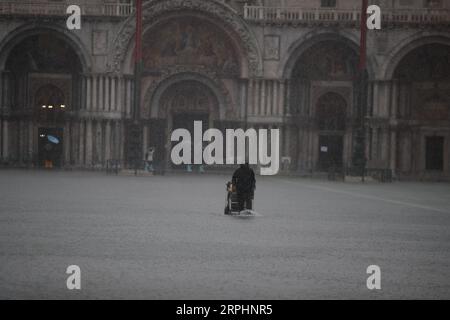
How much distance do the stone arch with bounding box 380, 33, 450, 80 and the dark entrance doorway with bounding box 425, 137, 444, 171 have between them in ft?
16.8

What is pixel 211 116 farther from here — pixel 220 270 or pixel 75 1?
pixel 220 270

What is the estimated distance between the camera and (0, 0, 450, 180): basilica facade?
2255 inches

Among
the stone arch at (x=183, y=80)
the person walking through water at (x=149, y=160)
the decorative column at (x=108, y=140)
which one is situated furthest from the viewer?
the stone arch at (x=183, y=80)

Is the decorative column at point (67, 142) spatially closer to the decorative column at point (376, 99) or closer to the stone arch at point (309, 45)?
the stone arch at point (309, 45)

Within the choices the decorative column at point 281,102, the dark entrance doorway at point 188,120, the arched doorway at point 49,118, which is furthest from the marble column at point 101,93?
the decorative column at point 281,102

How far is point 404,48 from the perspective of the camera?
56.9 meters

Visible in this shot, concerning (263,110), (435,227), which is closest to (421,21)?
(263,110)

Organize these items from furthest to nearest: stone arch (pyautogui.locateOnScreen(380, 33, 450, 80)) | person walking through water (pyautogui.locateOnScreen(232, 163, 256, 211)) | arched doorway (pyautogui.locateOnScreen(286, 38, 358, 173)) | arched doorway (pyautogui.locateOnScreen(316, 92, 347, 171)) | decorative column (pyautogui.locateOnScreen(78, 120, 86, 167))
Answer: arched doorway (pyautogui.locateOnScreen(316, 92, 347, 171)) < arched doorway (pyautogui.locateOnScreen(286, 38, 358, 173)) < decorative column (pyautogui.locateOnScreen(78, 120, 86, 167)) < stone arch (pyautogui.locateOnScreen(380, 33, 450, 80)) < person walking through water (pyautogui.locateOnScreen(232, 163, 256, 211))

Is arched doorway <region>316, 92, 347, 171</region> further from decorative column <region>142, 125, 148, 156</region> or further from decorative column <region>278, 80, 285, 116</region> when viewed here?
decorative column <region>142, 125, 148, 156</region>

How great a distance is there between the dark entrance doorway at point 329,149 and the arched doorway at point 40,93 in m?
15.0

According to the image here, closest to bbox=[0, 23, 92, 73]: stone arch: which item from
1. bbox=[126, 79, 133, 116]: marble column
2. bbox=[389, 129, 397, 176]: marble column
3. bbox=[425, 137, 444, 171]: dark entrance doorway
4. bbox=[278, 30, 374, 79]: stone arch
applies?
bbox=[126, 79, 133, 116]: marble column

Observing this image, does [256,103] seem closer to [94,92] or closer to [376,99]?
[376,99]

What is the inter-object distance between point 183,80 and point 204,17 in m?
4.25

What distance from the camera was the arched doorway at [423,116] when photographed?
58531 mm
